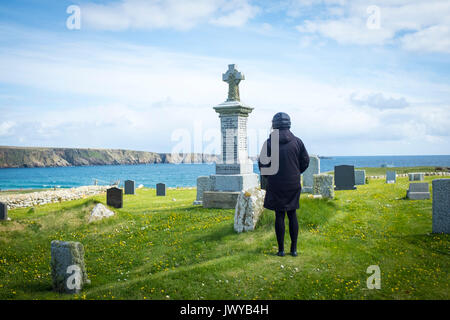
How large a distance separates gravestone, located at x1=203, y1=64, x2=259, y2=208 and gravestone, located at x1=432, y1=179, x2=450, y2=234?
8264 millimetres

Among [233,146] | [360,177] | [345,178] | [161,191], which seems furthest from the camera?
[161,191]

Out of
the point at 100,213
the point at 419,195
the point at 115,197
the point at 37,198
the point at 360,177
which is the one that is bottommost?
the point at 37,198

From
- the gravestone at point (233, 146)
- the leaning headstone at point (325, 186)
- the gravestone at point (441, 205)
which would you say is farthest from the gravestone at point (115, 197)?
the gravestone at point (441, 205)

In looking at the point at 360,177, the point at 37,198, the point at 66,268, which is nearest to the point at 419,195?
the point at 360,177

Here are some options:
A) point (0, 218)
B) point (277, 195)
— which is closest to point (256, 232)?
point (277, 195)

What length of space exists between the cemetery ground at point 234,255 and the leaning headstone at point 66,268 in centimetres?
25

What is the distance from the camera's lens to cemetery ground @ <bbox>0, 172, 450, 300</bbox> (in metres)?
6.96

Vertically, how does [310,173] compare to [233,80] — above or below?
below

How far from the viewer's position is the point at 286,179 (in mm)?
7637

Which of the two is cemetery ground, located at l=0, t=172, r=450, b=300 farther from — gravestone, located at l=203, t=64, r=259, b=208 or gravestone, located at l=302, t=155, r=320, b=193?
gravestone, located at l=302, t=155, r=320, b=193

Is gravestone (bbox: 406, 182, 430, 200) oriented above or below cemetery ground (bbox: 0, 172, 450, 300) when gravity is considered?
above

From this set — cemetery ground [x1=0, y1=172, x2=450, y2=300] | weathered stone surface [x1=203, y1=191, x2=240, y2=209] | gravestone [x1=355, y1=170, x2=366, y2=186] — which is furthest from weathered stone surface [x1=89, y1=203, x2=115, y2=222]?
gravestone [x1=355, y1=170, x2=366, y2=186]

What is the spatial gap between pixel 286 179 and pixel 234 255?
8.15 feet

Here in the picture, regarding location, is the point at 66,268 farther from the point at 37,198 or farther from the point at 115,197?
the point at 37,198
